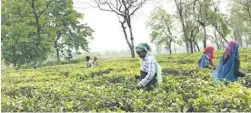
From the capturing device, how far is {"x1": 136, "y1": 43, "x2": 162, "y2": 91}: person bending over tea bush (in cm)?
756

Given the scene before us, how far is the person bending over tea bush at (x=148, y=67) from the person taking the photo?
7.56 metres

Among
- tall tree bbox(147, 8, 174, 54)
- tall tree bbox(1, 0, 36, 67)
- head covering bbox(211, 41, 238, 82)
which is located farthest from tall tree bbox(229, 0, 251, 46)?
head covering bbox(211, 41, 238, 82)

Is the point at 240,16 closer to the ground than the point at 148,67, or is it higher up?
higher up

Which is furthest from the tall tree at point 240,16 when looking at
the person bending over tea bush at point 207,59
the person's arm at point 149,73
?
the person's arm at point 149,73

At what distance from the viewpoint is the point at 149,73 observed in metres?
7.61

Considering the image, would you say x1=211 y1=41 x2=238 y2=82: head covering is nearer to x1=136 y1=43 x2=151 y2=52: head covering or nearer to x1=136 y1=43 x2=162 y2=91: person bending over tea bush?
x1=136 y1=43 x2=162 y2=91: person bending over tea bush

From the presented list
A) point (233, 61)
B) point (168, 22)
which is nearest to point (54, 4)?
point (168, 22)

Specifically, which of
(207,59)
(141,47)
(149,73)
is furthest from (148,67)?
(207,59)

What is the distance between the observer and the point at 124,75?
11539mm

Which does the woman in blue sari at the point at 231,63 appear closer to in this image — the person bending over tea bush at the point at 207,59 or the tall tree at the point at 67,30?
the person bending over tea bush at the point at 207,59

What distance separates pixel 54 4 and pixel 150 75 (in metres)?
38.9

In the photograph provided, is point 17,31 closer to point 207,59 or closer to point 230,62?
point 207,59

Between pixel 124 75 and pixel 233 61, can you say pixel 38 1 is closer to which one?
pixel 124 75

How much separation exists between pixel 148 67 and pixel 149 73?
6.0 inches
